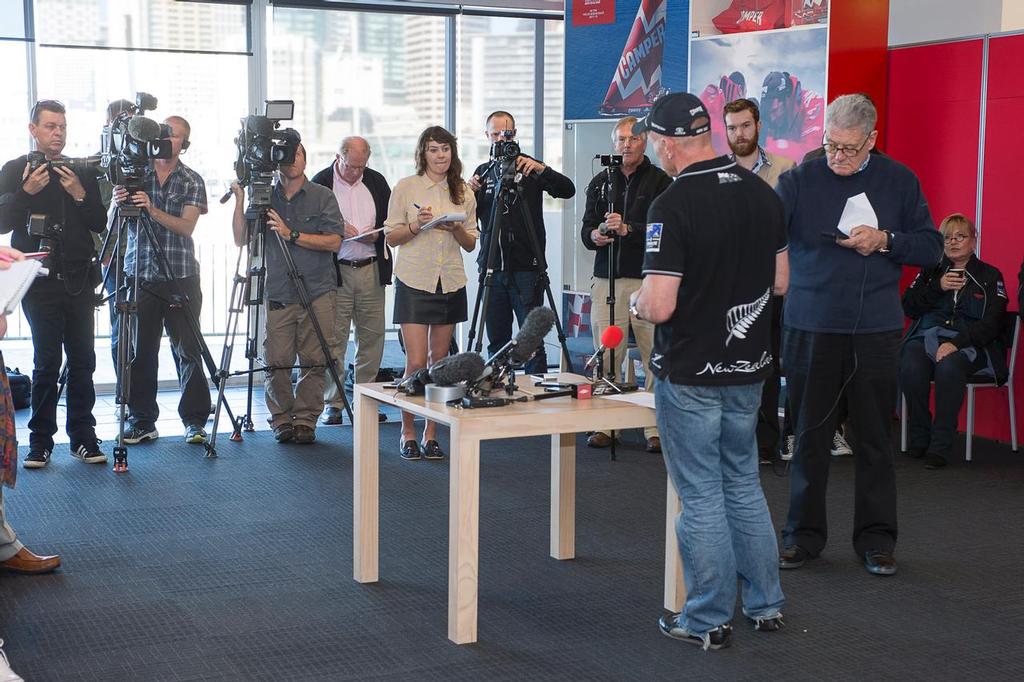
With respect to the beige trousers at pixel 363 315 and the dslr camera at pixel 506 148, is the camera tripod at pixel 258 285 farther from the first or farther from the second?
the dslr camera at pixel 506 148

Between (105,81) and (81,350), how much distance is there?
2627 mm

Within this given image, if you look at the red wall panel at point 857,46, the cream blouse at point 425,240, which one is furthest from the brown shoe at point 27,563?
the red wall panel at point 857,46

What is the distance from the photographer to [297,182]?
5734mm

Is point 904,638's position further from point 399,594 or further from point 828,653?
point 399,594

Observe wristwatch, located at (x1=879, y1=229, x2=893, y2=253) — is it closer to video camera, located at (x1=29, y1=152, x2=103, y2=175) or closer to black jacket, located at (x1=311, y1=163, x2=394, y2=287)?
black jacket, located at (x1=311, y1=163, x2=394, y2=287)

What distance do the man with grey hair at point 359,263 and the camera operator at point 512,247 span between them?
0.62 m

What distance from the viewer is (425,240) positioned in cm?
523

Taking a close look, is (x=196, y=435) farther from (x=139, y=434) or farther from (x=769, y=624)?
(x=769, y=624)

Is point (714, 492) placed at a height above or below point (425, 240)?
below

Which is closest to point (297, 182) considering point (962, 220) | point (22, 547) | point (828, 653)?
point (22, 547)

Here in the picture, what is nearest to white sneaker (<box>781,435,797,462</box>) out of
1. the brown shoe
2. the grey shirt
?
the grey shirt

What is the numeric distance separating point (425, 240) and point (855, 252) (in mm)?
2137

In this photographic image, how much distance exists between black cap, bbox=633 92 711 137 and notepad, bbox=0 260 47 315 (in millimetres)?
1652

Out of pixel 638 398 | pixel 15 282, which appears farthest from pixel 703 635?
pixel 15 282
